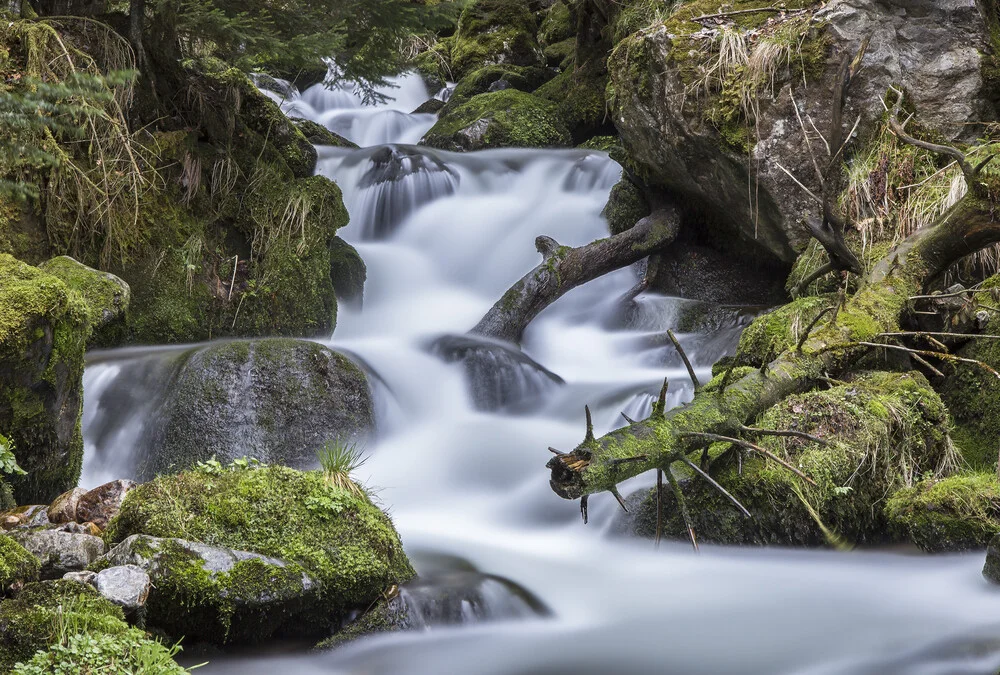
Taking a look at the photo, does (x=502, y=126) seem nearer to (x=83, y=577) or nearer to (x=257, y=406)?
(x=257, y=406)

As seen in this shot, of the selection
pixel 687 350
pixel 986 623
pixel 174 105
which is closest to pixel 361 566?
pixel 986 623

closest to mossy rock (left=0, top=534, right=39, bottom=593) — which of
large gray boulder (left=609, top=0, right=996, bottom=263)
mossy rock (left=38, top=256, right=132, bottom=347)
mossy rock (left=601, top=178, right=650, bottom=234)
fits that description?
mossy rock (left=38, top=256, right=132, bottom=347)

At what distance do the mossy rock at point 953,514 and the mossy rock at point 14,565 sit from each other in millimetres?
3911

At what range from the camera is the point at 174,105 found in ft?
25.2

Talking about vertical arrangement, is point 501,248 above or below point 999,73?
below

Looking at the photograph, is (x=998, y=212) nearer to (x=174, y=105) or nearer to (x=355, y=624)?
(x=355, y=624)

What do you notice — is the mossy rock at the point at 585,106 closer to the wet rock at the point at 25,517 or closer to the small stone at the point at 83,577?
the wet rock at the point at 25,517

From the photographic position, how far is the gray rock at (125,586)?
2.96m

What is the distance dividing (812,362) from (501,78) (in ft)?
32.3

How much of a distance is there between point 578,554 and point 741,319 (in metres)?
3.58

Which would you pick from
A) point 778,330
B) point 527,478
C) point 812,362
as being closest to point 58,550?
point 527,478

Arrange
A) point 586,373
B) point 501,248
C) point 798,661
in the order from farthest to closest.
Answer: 1. point 501,248
2. point 586,373
3. point 798,661

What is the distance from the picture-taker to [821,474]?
4383mm

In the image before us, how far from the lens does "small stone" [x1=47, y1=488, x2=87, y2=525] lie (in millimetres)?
4125
